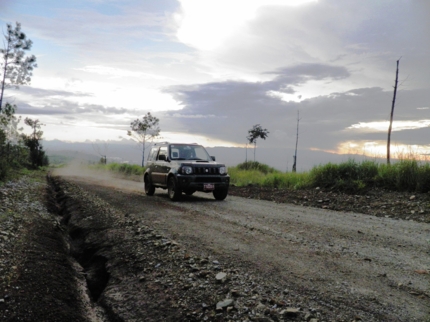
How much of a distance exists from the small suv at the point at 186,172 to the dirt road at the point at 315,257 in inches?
94.1

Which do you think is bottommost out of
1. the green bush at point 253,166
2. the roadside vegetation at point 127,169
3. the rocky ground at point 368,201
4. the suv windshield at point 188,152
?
the roadside vegetation at point 127,169

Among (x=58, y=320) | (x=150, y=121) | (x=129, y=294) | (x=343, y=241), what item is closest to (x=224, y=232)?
(x=343, y=241)

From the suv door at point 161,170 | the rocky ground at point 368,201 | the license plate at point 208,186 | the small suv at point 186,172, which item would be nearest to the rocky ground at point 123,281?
the rocky ground at point 368,201

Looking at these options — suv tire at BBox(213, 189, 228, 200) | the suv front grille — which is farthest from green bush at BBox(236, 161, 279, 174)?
the suv front grille

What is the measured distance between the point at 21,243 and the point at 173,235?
2.70m

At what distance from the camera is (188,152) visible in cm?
1303

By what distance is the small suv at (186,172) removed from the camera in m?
11.7

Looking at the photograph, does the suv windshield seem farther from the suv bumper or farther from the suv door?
the suv bumper

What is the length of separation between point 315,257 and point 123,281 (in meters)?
2.75

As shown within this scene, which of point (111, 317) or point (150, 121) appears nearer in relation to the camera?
point (111, 317)

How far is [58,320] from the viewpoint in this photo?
4.07 metres

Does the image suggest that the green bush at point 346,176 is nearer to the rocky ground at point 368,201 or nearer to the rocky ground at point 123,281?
the rocky ground at point 368,201

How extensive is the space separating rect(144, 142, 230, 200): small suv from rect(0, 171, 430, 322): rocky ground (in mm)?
3376

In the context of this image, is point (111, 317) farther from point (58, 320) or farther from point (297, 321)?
point (297, 321)
